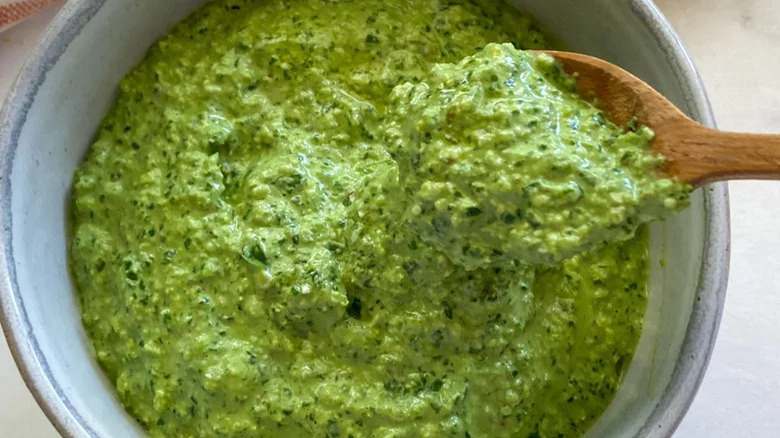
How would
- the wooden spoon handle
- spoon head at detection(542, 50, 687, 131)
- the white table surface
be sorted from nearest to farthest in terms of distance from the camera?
the wooden spoon handle, spoon head at detection(542, 50, 687, 131), the white table surface

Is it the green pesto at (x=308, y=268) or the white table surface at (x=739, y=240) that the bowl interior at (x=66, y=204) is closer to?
the green pesto at (x=308, y=268)

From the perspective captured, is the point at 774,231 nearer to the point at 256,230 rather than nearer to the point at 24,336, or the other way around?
the point at 256,230

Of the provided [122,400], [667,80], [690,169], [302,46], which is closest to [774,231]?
[667,80]

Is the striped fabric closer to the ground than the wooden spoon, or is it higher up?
closer to the ground

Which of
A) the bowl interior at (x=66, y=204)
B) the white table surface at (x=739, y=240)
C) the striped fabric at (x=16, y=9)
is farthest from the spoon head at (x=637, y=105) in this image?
the striped fabric at (x=16, y=9)

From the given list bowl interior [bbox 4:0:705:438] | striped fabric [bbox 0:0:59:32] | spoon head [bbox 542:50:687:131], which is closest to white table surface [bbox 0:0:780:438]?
striped fabric [bbox 0:0:59:32]

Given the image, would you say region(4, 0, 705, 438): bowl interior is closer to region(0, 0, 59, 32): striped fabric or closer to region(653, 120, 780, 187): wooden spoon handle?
region(653, 120, 780, 187): wooden spoon handle

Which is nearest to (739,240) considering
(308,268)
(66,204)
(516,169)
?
(516,169)

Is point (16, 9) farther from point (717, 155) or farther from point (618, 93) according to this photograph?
point (717, 155)
